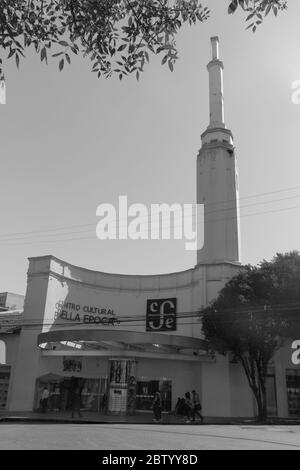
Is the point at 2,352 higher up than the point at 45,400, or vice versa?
the point at 2,352

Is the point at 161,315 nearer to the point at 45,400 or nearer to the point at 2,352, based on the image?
the point at 45,400

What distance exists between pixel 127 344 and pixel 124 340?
143 centimetres

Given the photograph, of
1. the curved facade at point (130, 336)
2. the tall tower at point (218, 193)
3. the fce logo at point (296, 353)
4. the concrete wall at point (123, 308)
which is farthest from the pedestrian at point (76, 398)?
the tall tower at point (218, 193)

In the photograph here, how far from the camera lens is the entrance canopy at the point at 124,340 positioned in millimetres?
28500

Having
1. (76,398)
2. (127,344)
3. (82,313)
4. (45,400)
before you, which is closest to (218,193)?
(82,313)

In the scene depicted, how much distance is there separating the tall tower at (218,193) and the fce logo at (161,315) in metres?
5.22

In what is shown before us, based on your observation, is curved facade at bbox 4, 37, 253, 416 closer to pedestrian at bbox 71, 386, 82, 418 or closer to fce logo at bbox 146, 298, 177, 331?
fce logo at bbox 146, 298, 177, 331

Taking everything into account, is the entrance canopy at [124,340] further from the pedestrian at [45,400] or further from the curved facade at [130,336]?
the pedestrian at [45,400]

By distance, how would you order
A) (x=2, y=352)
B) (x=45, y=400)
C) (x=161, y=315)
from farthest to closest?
(x=161, y=315) < (x=2, y=352) < (x=45, y=400)

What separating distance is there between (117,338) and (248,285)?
29.1 feet

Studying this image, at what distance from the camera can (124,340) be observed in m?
28.7

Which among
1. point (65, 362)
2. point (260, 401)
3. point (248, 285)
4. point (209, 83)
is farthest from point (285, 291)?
point (209, 83)

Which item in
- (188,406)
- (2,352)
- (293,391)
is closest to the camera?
(188,406)

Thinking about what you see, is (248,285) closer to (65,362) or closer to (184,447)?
(65,362)
